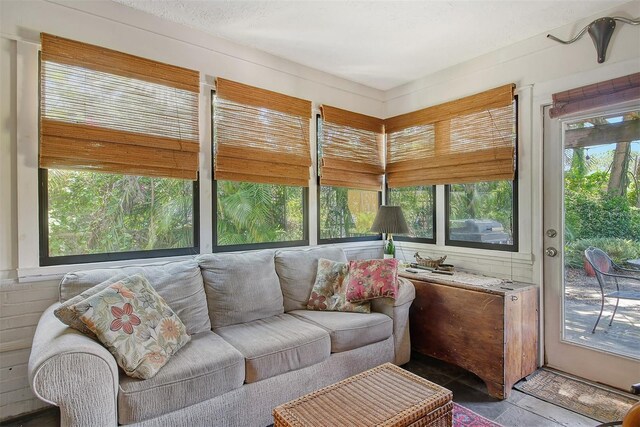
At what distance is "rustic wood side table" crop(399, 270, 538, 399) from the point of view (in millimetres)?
2314

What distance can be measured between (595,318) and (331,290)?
6.42 feet

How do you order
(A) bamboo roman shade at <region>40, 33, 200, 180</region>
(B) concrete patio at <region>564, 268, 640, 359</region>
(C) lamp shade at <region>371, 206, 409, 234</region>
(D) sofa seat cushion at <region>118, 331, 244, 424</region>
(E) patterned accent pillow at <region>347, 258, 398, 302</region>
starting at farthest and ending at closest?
(C) lamp shade at <region>371, 206, 409, 234</region>
(E) patterned accent pillow at <region>347, 258, 398, 302</region>
(B) concrete patio at <region>564, 268, 640, 359</region>
(A) bamboo roman shade at <region>40, 33, 200, 180</region>
(D) sofa seat cushion at <region>118, 331, 244, 424</region>

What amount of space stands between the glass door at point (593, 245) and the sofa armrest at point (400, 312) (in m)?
1.08

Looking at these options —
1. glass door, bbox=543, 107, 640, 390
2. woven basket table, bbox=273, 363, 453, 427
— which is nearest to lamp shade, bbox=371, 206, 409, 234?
glass door, bbox=543, 107, 640, 390

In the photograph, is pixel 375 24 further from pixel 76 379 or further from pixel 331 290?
pixel 76 379

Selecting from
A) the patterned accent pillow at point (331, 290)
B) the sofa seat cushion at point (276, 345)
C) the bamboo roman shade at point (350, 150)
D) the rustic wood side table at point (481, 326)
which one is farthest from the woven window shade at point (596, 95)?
the sofa seat cushion at point (276, 345)

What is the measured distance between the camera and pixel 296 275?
2756 mm

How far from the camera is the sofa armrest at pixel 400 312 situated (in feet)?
8.54

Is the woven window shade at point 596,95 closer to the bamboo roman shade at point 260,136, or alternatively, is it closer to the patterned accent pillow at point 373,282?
the patterned accent pillow at point 373,282

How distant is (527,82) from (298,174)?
209cm

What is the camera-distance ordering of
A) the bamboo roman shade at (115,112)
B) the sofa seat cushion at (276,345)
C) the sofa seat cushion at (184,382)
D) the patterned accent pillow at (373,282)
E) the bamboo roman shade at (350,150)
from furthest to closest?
the bamboo roman shade at (350,150), the patterned accent pillow at (373,282), the bamboo roman shade at (115,112), the sofa seat cushion at (276,345), the sofa seat cushion at (184,382)

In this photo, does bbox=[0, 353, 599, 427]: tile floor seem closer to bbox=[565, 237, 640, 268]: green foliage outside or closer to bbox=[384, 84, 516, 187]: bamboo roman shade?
bbox=[565, 237, 640, 268]: green foliage outside

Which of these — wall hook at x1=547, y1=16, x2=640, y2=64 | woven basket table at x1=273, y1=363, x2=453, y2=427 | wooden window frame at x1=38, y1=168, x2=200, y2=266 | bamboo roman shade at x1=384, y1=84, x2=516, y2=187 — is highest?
wall hook at x1=547, y1=16, x2=640, y2=64

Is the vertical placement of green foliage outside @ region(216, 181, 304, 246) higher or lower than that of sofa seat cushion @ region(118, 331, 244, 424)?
higher
